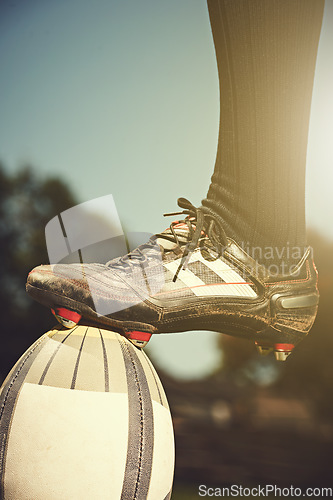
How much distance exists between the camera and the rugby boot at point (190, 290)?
69 cm

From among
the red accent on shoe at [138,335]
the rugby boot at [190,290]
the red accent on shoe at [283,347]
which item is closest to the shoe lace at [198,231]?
the rugby boot at [190,290]

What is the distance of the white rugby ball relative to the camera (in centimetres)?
74

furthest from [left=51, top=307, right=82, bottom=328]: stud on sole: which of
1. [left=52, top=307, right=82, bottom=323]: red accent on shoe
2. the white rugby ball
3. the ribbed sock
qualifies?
the ribbed sock

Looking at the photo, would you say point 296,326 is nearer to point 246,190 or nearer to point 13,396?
point 246,190

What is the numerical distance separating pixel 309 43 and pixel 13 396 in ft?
2.82

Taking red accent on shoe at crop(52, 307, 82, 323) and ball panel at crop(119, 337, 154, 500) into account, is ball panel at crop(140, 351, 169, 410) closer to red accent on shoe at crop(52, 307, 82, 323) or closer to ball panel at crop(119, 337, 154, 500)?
ball panel at crop(119, 337, 154, 500)

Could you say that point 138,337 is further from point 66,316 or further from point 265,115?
point 265,115

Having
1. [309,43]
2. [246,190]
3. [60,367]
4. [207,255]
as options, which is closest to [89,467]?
[60,367]

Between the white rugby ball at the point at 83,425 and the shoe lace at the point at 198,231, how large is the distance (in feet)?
0.82

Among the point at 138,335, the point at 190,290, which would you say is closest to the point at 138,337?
the point at 138,335

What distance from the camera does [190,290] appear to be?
750 millimetres

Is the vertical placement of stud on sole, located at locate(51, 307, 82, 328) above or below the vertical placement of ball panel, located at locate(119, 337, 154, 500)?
above

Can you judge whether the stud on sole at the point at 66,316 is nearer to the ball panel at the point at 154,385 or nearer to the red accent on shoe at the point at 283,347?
the ball panel at the point at 154,385

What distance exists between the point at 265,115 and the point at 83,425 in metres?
0.67
